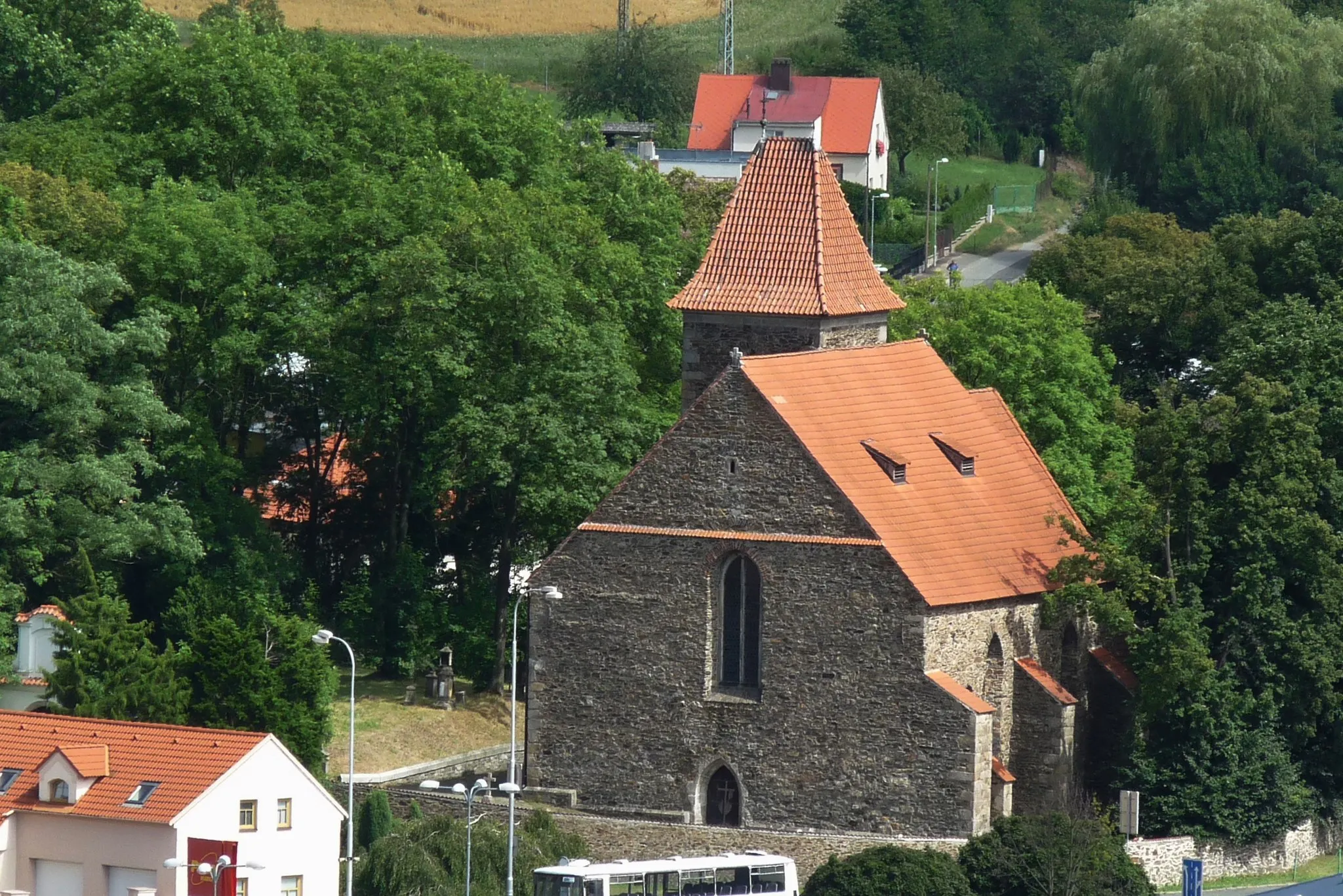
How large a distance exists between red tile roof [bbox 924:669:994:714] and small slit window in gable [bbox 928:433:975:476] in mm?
5158

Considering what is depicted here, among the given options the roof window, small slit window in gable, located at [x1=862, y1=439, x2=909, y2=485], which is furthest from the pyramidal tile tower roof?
the roof window

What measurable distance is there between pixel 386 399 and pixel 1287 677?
Answer: 2116 cm

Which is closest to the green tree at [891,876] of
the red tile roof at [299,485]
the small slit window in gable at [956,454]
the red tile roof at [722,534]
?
the red tile roof at [722,534]

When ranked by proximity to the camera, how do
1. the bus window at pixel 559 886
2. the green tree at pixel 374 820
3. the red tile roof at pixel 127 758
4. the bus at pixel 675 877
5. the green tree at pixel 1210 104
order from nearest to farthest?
the bus window at pixel 559 886
the bus at pixel 675 877
the red tile roof at pixel 127 758
the green tree at pixel 374 820
the green tree at pixel 1210 104

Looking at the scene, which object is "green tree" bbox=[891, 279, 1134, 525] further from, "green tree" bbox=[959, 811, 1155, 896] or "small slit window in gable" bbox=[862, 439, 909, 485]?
"green tree" bbox=[959, 811, 1155, 896]

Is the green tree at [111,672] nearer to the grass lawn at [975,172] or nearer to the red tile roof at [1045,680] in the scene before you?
the red tile roof at [1045,680]

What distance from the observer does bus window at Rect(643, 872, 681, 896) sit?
173 feet

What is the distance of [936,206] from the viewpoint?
122812 millimetres

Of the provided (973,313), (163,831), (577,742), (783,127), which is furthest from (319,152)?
(783,127)

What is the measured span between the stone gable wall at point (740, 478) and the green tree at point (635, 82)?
7981 centimetres

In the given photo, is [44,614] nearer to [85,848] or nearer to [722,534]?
[85,848]

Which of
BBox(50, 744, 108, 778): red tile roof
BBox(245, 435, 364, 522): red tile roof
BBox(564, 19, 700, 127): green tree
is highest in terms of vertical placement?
BBox(564, 19, 700, 127): green tree

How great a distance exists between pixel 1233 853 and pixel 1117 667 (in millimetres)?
4526

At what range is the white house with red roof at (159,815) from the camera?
52.9m
